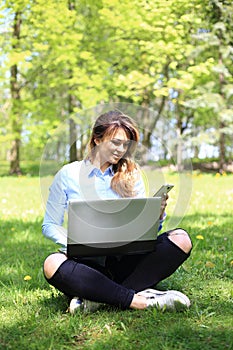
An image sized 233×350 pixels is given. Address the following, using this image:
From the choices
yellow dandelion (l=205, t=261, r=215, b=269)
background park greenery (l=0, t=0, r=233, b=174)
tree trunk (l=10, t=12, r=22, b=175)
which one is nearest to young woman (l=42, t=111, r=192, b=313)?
yellow dandelion (l=205, t=261, r=215, b=269)

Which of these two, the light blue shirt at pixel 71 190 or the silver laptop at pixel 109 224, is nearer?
the silver laptop at pixel 109 224

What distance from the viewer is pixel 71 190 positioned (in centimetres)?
262

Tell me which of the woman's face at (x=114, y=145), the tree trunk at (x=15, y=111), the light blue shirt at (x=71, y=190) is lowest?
the tree trunk at (x=15, y=111)

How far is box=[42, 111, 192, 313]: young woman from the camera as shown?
2.50m

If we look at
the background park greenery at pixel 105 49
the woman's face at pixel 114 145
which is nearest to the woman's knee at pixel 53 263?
the woman's face at pixel 114 145

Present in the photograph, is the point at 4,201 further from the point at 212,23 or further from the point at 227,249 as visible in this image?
the point at 212,23

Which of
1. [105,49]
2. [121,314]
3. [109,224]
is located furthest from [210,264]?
[105,49]

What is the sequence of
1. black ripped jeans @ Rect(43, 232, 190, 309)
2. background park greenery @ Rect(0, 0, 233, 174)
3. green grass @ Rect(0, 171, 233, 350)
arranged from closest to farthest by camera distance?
green grass @ Rect(0, 171, 233, 350) → black ripped jeans @ Rect(43, 232, 190, 309) → background park greenery @ Rect(0, 0, 233, 174)

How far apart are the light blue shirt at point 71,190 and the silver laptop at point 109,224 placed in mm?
152

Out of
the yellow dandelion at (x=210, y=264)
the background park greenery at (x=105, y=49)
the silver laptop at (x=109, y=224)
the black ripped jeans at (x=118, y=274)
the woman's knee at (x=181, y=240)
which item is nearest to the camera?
the silver laptop at (x=109, y=224)

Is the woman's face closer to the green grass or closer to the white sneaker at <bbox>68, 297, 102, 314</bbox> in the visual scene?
the green grass

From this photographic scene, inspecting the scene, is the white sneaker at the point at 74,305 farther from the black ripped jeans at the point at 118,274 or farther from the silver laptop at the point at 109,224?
the silver laptop at the point at 109,224

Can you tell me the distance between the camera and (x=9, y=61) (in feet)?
39.1

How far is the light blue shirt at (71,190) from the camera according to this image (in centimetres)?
257
